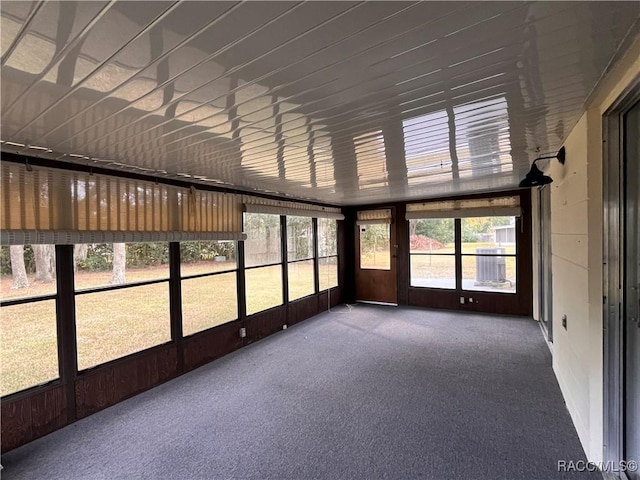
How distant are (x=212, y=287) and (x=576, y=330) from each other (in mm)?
3842

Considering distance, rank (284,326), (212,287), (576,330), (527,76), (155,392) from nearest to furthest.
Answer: (527,76)
(576,330)
(155,392)
(212,287)
(284,326)

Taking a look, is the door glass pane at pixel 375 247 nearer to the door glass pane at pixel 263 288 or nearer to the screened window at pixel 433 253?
the screened window at pixel 433 253

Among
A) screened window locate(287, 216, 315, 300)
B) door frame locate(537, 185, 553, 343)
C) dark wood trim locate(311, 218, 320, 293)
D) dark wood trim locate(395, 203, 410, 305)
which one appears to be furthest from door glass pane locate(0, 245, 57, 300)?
dark wood trim locate(395, 203, 410, 305)

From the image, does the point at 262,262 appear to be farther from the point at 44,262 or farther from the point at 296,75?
the point at 296,75

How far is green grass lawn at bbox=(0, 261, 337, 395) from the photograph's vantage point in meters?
2.49

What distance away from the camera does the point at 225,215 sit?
423 cm

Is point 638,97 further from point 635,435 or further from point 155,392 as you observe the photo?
point 155,392

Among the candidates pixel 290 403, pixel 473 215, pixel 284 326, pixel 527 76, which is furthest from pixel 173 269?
pixel 473 215

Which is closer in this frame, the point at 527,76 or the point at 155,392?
the point at 527,76

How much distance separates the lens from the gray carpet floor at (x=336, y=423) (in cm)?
212

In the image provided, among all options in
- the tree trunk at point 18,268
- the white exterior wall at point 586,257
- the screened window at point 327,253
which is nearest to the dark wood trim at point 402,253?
the screened window at point 327,253

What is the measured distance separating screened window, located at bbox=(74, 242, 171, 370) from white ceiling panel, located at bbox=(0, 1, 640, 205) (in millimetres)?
999

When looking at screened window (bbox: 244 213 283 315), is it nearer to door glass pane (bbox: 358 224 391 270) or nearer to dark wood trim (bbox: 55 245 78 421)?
dark wood trim (bbox: 55 245 78 421)

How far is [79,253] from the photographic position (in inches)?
112
